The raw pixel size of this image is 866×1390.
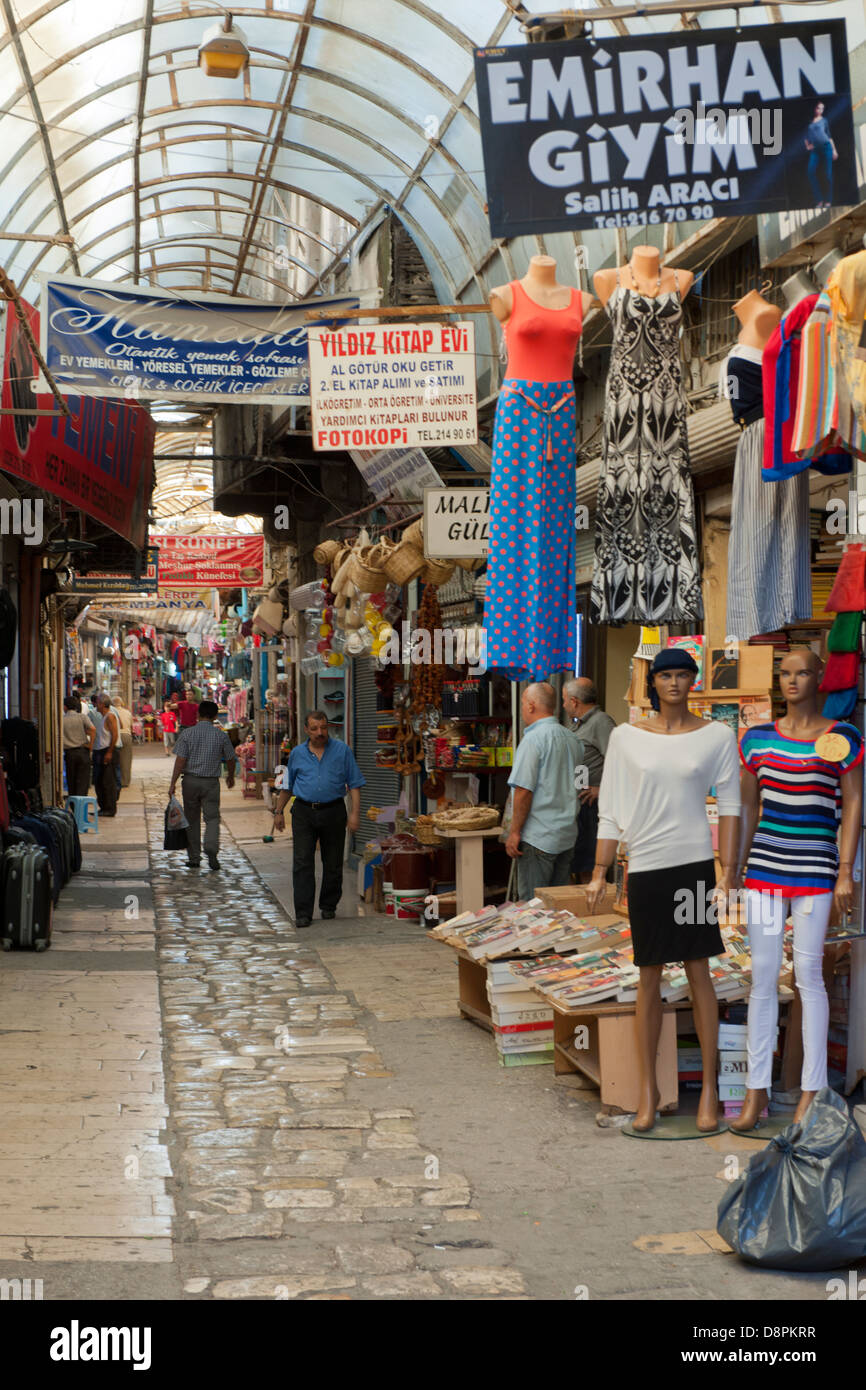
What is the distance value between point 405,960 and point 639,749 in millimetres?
4757

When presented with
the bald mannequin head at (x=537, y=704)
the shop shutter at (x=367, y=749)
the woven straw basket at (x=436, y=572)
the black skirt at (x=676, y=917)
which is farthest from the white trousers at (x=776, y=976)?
the shop shutter at (x=367, y=749)

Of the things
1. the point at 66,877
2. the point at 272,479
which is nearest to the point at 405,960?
the point at 66,877

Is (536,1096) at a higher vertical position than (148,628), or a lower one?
lower

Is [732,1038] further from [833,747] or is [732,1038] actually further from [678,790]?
[833,747]

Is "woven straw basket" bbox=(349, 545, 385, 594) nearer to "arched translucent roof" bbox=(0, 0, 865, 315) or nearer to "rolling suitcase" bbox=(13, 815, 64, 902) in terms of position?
"arched translucent roof" bbox=(0, 0, 865, 315)

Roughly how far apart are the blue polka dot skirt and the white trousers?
224 centimetres

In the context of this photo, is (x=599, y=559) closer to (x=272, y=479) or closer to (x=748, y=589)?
(x=748, y=589)

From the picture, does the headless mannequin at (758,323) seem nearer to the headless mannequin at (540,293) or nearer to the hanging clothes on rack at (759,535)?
the hanging clothes on rack at (759,535)

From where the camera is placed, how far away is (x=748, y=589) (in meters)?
6.16

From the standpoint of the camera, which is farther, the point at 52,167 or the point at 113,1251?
the point at 52,167

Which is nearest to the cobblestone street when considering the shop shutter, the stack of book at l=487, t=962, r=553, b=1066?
the stack of book at l=487, t=962, r=553, b=1066

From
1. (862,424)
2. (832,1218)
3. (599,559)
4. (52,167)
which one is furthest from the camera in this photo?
→ (52,167)

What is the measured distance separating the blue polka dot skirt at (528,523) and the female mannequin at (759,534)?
4.51 ft

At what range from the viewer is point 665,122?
5742 mm
